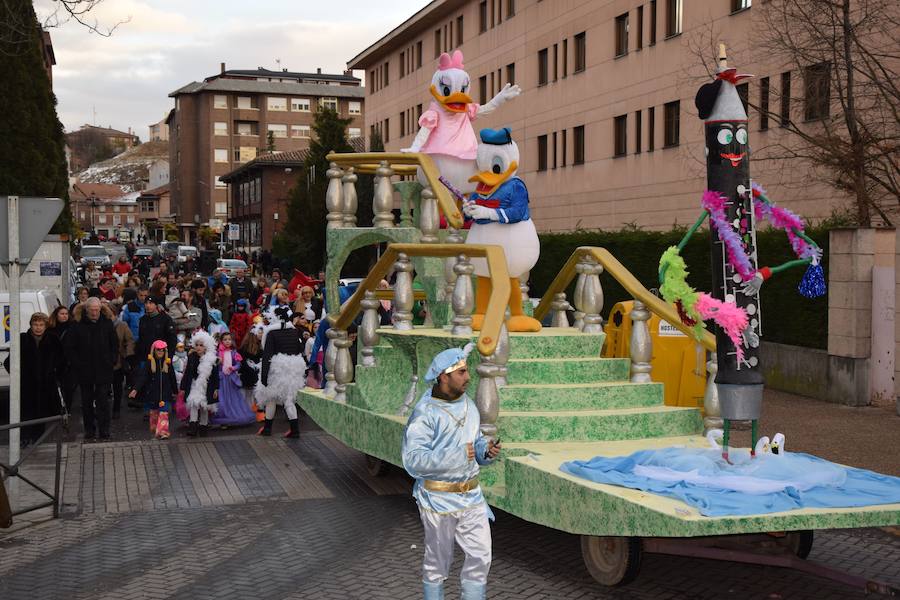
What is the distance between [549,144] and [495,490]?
1157 inches

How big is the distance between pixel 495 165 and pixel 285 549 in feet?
12.7

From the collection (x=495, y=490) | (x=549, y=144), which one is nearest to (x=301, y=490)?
(x=495, y=490)

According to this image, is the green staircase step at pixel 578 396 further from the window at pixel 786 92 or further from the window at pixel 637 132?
the window at pixel 637 132

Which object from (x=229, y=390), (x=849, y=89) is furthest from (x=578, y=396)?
(x=849, y=89)

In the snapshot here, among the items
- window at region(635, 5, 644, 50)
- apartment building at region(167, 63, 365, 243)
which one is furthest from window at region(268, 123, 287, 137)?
window at region(635, 5, 644, 50)

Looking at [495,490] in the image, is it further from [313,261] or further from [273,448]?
[313,261]

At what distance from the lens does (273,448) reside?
1299 cm

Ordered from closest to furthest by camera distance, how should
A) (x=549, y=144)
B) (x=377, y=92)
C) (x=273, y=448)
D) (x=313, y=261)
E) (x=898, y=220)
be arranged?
(x=273, y=448)
(x=898, y=220)
(x=549, y=144)
(x=313, y=261)
(x=377, y=92)

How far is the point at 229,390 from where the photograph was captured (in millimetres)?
14297

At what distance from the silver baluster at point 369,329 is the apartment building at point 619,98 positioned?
10032 millimetres

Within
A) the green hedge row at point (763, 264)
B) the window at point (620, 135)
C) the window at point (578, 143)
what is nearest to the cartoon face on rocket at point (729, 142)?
the green hedge row at point (763, 264)

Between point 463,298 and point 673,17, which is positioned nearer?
point 463,298

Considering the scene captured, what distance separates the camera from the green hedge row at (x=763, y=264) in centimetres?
1614

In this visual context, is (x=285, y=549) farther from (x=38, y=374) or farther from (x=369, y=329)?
(x=38, y=374)
